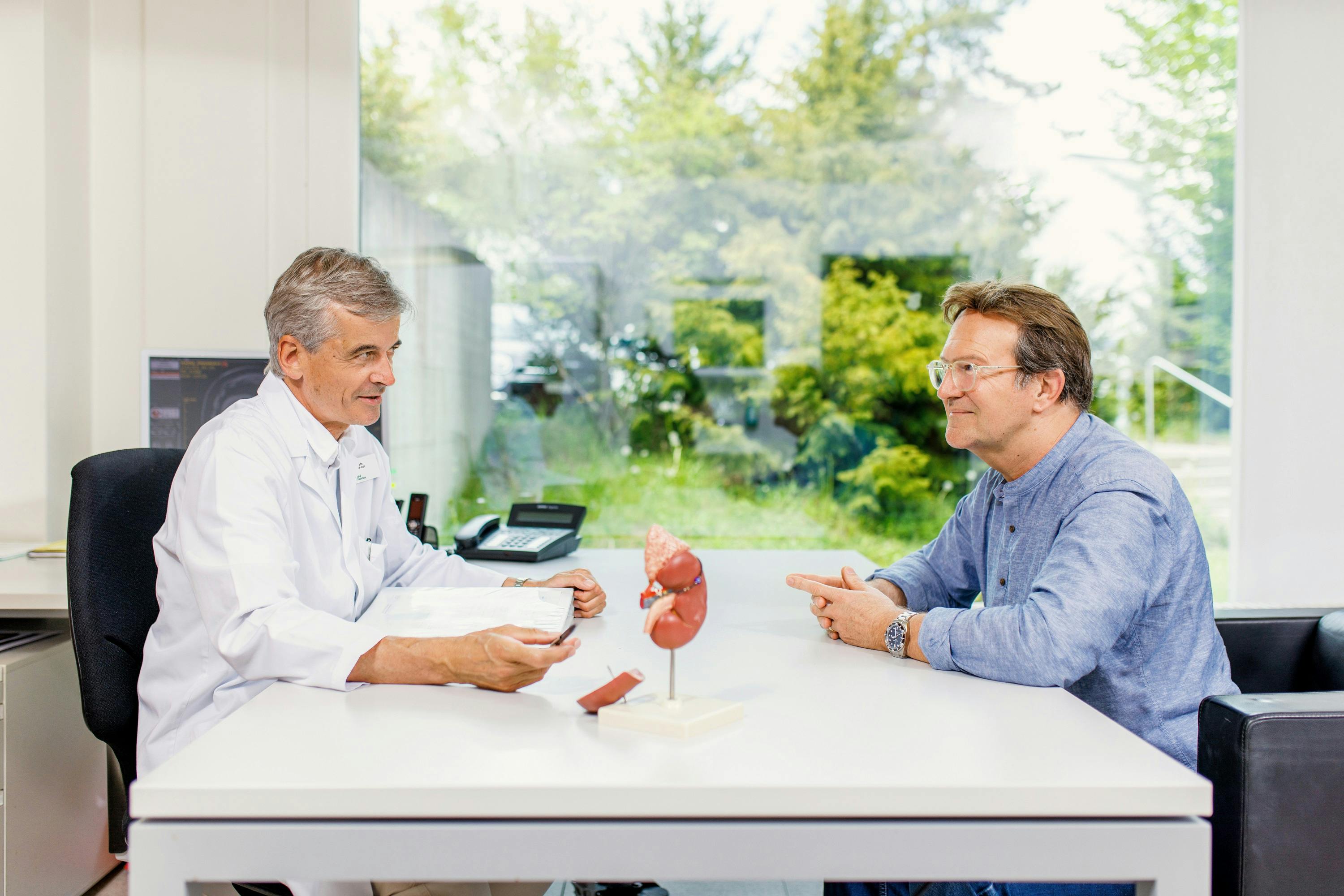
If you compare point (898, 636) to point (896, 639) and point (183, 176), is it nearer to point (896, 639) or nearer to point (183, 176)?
point (896, 639)

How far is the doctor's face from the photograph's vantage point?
68.0 inches

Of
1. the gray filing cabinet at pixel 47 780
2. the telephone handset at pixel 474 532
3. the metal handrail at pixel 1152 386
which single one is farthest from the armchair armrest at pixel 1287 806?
the metal handrail at pixel 1152 386

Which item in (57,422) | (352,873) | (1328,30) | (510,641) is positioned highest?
(1328,30)

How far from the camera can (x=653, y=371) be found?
362 centimetres

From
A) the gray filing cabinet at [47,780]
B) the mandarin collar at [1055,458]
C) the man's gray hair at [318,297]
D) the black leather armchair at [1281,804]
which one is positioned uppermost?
the man's gray hair at [318,297]

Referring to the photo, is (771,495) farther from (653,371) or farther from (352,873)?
(352,873)

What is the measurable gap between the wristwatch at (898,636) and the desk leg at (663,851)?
1.76 ft

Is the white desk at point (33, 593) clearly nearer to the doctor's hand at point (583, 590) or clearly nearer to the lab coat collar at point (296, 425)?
the lab coat collar at point (296, 425)

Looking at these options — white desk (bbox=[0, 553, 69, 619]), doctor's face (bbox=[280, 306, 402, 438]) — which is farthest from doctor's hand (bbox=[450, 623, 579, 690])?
white desk (bbox=[0, 553, 69, 619])

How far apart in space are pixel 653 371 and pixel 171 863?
9.18 ft

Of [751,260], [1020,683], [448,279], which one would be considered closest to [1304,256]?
[751,260]

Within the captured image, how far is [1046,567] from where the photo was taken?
1453 millimetres

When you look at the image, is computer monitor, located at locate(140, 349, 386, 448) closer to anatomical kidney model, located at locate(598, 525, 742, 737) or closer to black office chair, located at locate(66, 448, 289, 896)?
black office chair, located at locate(66, 448, 289, 896)

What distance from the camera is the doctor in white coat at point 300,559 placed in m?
1.32
